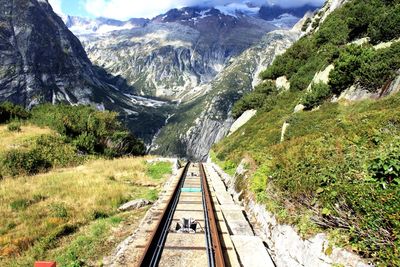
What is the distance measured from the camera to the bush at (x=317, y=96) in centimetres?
2436

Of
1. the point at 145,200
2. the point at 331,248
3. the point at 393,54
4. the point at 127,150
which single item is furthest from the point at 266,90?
the point at 331,248

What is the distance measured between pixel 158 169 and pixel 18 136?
498 inches

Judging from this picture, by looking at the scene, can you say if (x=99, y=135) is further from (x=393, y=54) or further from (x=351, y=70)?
(x=393, y=54)

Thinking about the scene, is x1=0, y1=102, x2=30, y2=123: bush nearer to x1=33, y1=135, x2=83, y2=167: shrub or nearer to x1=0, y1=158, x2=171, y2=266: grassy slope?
x1=33, y1=135, x2=83, y2=167: shrub

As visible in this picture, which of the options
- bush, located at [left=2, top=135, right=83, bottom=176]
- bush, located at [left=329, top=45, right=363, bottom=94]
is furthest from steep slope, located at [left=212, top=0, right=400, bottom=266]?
bush, located at [left=2, top=135, right=83, bottom=176]

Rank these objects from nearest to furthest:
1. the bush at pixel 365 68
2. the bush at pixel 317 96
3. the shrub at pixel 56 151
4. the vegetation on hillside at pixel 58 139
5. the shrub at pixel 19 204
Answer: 1. the shrub at pixel 19 204
2. the bush at pixel 365 68
3. the vegetation on hillside at pixel 58 139
4. the bush at pixel 317 96
5. the shrub at pixel 56 151

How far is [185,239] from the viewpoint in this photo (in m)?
9.72

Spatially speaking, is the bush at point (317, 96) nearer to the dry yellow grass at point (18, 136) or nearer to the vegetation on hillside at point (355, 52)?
the vegetation on hillside at point (355, 52)

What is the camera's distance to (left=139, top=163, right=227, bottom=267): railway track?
319 inches

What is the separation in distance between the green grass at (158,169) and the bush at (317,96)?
1304cm

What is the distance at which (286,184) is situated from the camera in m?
9.77

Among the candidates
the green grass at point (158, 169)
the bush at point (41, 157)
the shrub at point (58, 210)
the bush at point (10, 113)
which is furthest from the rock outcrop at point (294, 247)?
the bush at point (10, 113)

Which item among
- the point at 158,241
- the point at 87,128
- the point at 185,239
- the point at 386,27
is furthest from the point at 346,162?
the point at 87,128

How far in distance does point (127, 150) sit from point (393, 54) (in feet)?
109
